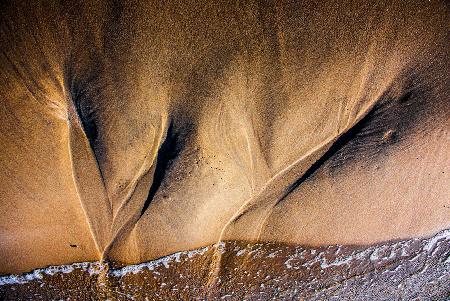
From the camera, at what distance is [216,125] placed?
204 centimetres

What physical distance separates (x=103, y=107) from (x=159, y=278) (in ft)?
3.79

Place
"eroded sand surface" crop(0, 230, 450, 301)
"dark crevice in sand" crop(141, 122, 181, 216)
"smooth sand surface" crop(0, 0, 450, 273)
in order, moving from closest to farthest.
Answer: "smooth sand surface" crop(0, 0, 450, 273) < "dark crevice in sand" crop(141, 122, 181, 216) < "eroded sand surface" crop(0, 230, 450, 301)

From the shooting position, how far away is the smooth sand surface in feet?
6.17

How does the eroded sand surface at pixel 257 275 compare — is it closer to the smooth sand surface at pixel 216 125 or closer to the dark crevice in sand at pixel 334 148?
the smooth sand surface at pixel 216 125

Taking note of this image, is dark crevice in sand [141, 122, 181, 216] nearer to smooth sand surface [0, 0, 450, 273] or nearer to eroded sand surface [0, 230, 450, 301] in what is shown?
smooth sand surface [0, 0, 450, 273]

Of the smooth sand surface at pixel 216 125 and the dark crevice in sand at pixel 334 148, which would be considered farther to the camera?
the dark crevice in sand at pixel 334 148

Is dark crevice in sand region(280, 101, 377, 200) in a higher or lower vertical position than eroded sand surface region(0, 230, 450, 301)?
higher

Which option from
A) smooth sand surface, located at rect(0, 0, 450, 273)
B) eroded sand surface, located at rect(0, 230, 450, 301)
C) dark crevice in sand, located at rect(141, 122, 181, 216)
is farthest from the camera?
eroded sand surface, located at rect(0, 230, 450, 301)

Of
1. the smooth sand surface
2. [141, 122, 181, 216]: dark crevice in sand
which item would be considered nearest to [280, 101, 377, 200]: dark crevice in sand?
the smooth sand surface

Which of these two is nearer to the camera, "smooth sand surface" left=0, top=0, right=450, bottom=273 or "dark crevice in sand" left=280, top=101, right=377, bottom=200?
"smooth sand surface" left=0, top=0, right=450, bottom=273

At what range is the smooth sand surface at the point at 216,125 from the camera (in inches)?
74.1

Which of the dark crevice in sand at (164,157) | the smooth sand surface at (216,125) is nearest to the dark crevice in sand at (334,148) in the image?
the smooth sand surface at (216,125)

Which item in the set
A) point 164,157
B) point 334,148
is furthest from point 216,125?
point 334,148

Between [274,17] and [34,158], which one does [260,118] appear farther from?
[34,158]
